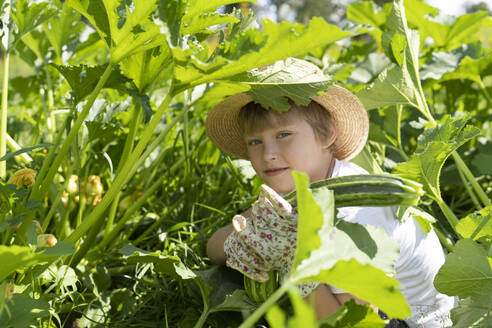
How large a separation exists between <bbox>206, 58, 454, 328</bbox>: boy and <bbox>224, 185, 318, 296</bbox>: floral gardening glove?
0.02 metres

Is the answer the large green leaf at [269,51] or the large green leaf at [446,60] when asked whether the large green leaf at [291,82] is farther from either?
the large green leaf at [446,60]

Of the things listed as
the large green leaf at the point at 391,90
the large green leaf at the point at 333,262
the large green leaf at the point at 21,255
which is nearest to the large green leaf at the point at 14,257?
the large green leaf at the point at 21,255

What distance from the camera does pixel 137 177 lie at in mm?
1748

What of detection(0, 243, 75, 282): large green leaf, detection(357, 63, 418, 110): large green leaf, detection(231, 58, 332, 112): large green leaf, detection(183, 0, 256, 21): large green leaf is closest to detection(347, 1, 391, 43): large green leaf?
detection(357, 63, 418, 110): large green leaf

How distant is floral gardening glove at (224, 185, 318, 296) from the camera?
950 millimetres

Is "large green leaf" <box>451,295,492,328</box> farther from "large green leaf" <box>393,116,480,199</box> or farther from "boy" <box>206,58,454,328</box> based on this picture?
"large green leaf" <box>393,116,480,199</box>

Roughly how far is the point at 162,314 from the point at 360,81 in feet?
3.38

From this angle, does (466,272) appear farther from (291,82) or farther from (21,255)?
(21,255)

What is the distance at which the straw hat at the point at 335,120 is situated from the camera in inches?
52.5

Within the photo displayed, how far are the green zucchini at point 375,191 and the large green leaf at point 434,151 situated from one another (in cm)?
19

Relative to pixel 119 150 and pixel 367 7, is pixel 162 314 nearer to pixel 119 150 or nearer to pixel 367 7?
pixel 119 150

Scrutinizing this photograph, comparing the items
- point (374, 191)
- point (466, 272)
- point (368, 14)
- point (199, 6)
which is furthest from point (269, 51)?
point (368, 14)

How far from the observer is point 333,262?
71cm

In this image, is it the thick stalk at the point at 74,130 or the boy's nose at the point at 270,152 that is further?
the boy's nose at the point at 270,152
